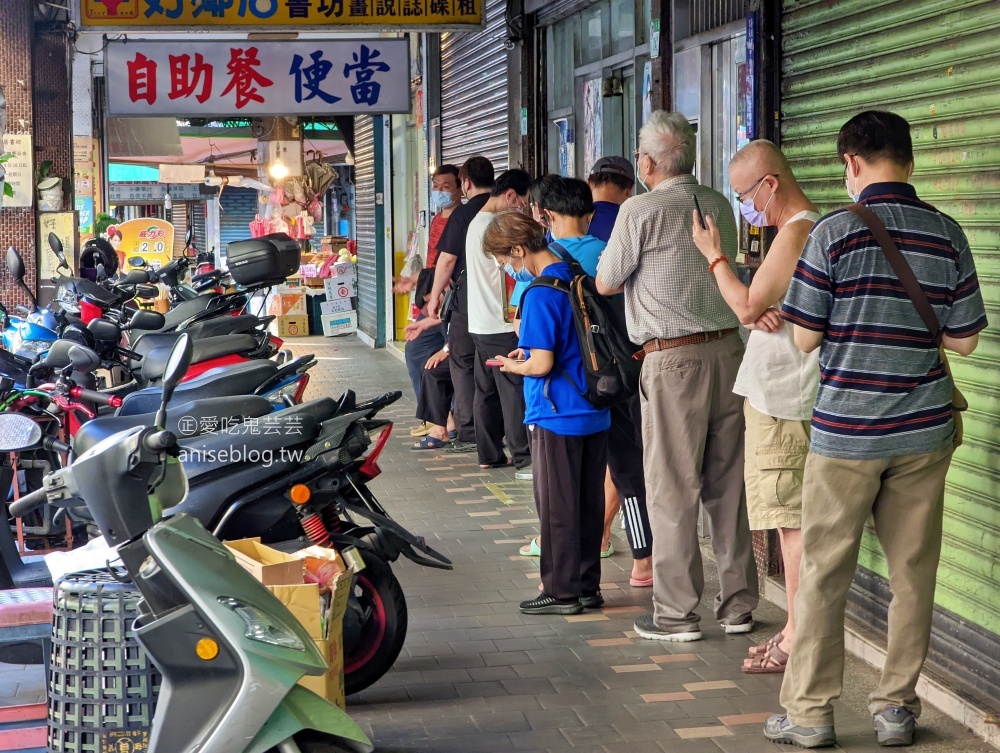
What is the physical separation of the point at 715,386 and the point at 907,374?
1380 mm

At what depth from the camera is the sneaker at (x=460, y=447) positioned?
9.90m

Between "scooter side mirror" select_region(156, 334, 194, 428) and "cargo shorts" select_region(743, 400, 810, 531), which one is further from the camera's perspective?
"cargo shorts" select_region(743, 400, 810, 531)

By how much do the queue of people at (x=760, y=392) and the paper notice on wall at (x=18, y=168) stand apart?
21.8 feet

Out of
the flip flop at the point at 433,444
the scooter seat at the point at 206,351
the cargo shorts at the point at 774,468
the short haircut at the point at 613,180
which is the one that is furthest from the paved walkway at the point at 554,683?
the flip flop at the point at 433,444

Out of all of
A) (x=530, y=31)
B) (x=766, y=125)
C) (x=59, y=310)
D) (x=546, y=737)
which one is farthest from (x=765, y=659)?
(x=530, y=31)

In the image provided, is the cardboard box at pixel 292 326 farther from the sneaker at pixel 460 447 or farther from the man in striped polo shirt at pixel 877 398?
the man in striped polo shirt at pixel 877 398

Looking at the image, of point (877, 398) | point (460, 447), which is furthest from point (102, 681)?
point (460, 447)

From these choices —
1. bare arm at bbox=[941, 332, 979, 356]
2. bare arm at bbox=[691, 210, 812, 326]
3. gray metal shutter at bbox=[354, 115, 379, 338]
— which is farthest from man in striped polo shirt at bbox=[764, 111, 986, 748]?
gray metal shutter at bbox=[354, 115, 379, 338]

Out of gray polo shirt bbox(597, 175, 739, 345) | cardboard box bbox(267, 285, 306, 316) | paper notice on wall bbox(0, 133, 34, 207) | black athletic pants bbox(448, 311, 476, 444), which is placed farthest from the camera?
cardboard box bbox(267, 285, 306, 316)

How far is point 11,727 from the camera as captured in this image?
382cm

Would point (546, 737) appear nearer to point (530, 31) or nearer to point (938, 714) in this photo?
point (938, 714)

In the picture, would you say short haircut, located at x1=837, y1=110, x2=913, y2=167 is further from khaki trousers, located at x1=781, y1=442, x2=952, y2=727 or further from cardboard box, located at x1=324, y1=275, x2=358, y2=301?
cardboard box, located at x1=324, y1=275, x2=358, y2=301

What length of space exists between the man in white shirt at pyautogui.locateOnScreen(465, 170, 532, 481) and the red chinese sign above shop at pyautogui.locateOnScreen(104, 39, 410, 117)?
3.62 meters

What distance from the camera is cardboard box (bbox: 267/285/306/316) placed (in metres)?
20.4
